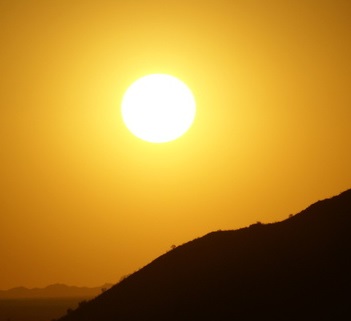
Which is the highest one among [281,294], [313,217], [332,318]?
[313,217]

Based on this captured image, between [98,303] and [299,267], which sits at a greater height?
[98,303]

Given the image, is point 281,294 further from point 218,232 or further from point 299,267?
point 218,232

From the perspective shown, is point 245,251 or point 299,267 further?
point 245,251

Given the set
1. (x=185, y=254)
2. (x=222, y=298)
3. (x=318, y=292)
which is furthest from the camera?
(x=185, y=254)

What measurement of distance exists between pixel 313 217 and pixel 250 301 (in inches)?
424

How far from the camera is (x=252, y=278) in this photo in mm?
50312

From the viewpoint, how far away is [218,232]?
59.7 m

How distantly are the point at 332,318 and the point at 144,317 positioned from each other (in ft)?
46.8

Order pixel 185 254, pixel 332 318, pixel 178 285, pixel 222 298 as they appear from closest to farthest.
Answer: pixel 332 318
pixel 222 298
pixel 178 285
pixel 185 254

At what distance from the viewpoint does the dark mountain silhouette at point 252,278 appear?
151 feet

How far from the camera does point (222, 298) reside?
49.1 m

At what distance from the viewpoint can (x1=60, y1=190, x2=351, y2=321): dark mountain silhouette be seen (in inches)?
1816

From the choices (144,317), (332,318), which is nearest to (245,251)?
(144,317)

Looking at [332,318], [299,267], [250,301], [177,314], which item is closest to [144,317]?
[177,314]
